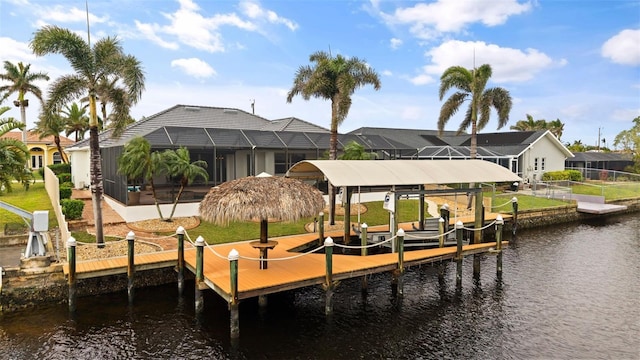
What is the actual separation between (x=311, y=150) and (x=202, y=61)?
40.7ft

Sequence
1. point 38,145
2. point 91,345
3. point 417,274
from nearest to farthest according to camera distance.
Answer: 1. point 91,345
2. point 417,274
3. point 38,145

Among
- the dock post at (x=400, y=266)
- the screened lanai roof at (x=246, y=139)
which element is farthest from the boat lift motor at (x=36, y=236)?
the dock post at (x=400, y=266)

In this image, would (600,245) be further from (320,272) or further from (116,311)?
(116,311)

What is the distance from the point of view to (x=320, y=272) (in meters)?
12.0

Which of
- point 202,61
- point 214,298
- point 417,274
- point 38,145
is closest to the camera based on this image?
point 214,298

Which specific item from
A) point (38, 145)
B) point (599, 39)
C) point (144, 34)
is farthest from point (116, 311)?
point (38, 145)

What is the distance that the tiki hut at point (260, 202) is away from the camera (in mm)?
11531

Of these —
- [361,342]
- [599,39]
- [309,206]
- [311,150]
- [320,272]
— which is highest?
[599,39]

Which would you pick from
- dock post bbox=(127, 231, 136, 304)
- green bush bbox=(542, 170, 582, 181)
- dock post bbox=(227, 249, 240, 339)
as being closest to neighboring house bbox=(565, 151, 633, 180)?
green bush bbox=(542, 170, 582, 181)

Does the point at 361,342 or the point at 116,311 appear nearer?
the point at 361,342

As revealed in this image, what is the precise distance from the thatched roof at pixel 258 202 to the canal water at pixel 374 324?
304 centimetres

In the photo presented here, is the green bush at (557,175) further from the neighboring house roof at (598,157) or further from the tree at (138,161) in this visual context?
the tree at (138,161)

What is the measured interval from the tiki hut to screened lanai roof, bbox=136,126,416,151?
10.7 meters

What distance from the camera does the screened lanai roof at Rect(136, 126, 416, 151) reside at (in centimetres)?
2217
